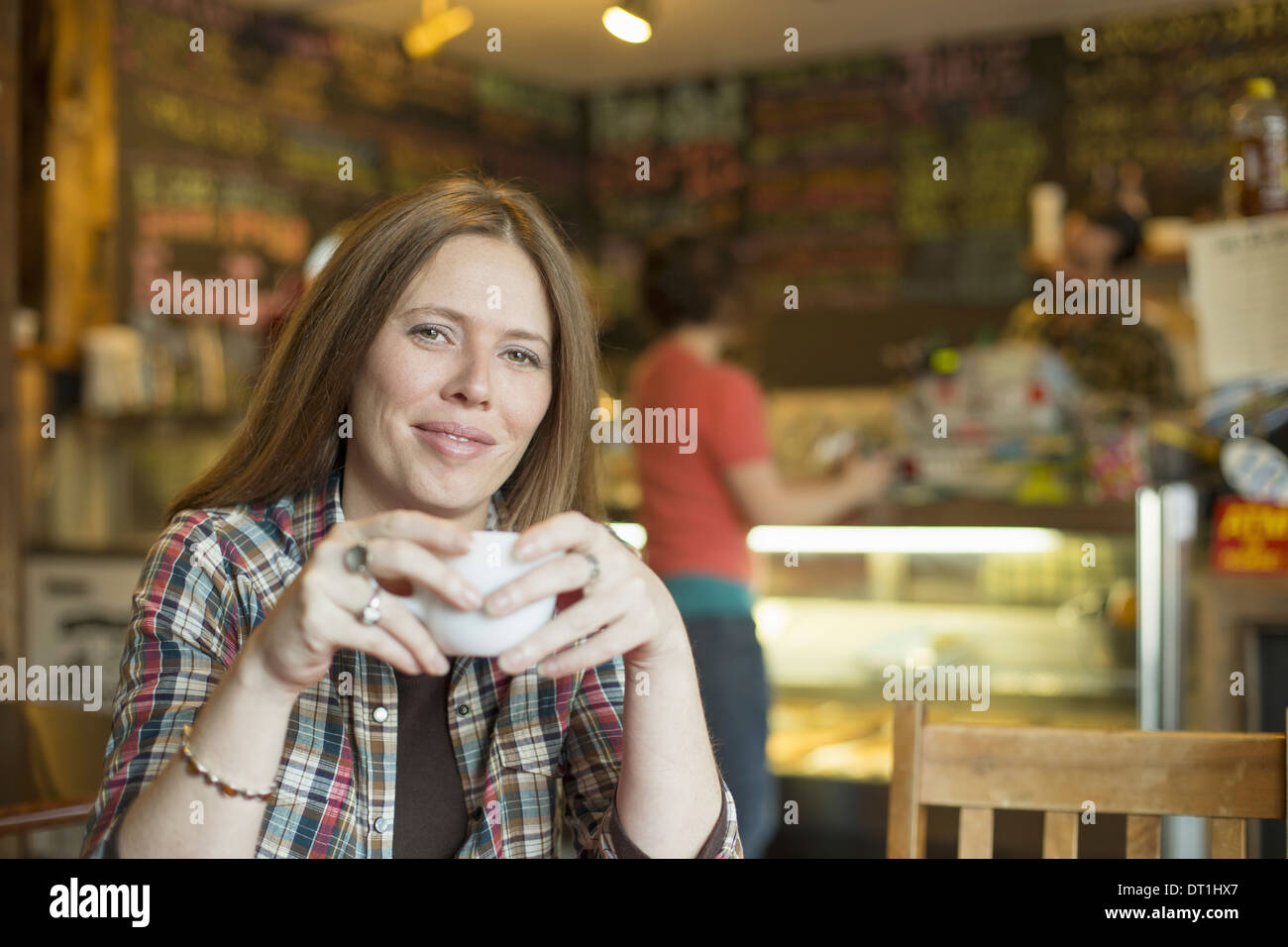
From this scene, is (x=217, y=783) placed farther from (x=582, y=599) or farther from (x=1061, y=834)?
(x=1061, y=834)

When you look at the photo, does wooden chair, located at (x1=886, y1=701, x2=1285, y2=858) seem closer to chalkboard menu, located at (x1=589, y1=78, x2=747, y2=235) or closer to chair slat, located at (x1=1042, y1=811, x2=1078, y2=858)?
chair slat, located at (x1=1042, y1=811, x2=1078, y2=858)

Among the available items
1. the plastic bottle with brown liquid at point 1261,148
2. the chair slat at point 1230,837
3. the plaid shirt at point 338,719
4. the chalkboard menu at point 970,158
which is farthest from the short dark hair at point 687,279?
the chalkboard menu at point 970,158

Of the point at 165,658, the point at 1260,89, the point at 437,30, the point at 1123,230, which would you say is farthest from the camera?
the point at 437,30

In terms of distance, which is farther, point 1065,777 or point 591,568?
point 1065,777

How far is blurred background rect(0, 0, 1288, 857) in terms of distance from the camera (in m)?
2.46

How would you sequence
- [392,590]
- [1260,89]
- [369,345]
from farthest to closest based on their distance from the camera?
[1260,89]
[369,345]
[392,590]

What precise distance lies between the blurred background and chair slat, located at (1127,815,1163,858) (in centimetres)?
88

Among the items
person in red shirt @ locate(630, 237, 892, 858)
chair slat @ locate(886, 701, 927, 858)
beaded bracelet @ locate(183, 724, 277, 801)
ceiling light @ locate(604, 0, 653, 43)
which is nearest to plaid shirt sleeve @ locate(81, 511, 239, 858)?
beaded bracelet @ locate(183, 724, 277, 801)

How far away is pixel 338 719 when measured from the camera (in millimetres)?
1188

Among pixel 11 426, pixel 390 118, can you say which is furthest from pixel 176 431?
pixel 390 118

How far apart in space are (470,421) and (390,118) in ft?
16.8

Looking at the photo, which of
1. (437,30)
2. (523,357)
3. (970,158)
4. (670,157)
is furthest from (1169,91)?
(523,357)

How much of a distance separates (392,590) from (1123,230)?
136 inches
